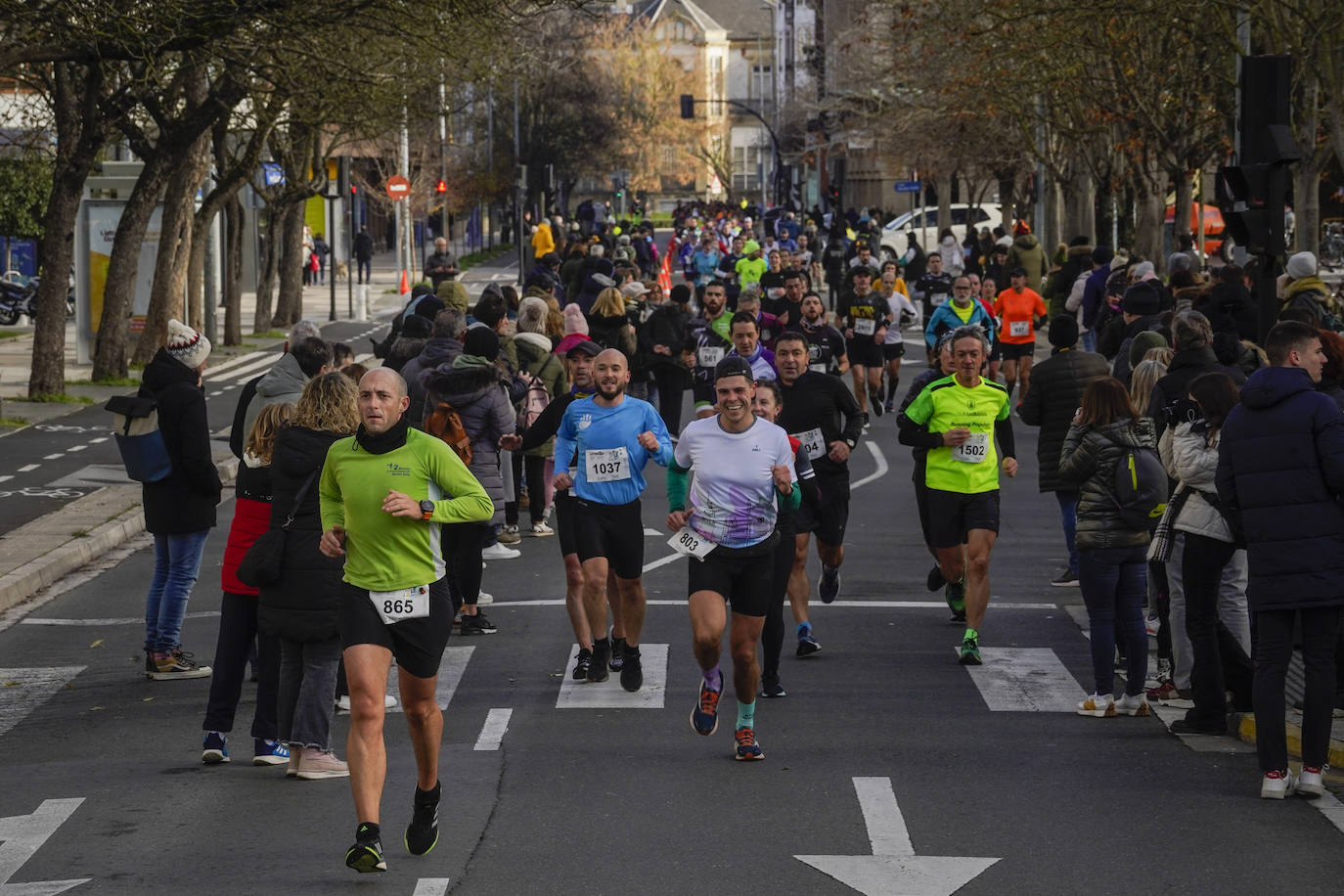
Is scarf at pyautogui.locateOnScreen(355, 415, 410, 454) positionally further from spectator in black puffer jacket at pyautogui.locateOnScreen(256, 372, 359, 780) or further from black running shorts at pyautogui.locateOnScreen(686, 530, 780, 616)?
black running shorts at pyautogui.locateOnScreen(686, 530, 780, 616)

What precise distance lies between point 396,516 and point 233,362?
27.9m

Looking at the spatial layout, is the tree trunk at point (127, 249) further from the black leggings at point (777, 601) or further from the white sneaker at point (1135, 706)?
the white sneaker at point (1135, 706)

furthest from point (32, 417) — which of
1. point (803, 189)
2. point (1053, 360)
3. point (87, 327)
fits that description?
point (803, 189)

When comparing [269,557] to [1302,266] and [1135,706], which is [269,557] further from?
[1302,266]

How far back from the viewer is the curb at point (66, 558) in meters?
14.1

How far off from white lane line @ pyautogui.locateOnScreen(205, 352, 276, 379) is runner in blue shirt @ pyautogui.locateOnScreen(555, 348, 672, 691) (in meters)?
21.4

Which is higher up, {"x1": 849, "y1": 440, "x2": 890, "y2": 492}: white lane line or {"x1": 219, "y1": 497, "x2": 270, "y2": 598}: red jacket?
{"x1": 219, "y1": 497, "x2": 270, "y2": 598}: red jacket

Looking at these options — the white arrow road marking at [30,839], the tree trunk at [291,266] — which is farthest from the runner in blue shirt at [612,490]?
the tree trunk at [291,266]

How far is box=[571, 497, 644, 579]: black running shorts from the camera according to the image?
1087cm

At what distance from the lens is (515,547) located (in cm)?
1586

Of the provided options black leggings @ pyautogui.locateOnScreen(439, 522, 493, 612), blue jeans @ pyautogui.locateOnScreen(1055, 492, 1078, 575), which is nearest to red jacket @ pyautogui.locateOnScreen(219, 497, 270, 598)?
black leggings @ pyautogui.locateOnScreen(439, 522, 493, 612)

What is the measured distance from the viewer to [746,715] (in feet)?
30.4

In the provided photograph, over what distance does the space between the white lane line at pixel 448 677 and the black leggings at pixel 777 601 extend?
1601 millimetres

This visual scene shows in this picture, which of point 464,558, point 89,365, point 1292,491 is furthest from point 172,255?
point 1292,491
